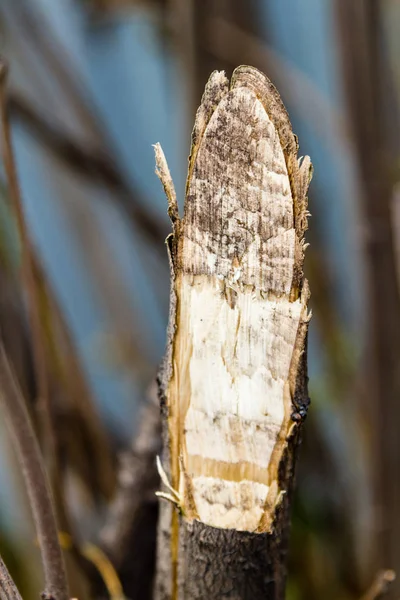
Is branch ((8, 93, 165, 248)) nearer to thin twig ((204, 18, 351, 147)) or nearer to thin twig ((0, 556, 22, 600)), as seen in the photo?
thin twig ((204, 18, 351, 147))

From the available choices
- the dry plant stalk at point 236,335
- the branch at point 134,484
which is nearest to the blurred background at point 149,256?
the branch at point 134,484

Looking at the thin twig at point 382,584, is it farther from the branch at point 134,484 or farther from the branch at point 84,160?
the branch at point 84,160

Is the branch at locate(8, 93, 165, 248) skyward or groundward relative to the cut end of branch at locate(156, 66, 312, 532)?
skyward

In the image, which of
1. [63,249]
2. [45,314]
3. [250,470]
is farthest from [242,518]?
[63,249]

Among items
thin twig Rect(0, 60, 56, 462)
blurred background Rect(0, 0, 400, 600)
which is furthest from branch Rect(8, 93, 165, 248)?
thin twig Rect(0, 60, 56, 462)

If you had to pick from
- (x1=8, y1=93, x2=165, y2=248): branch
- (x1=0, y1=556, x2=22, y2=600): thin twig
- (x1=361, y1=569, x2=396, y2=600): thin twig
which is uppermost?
(x1=8, y1=93, x2=165, y2=248): branch

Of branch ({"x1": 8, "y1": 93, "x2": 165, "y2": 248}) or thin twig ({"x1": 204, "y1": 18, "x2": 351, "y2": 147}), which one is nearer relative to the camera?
branch ({"x1": 8, "y1": 93, "x2": 165, "y2": 248})
